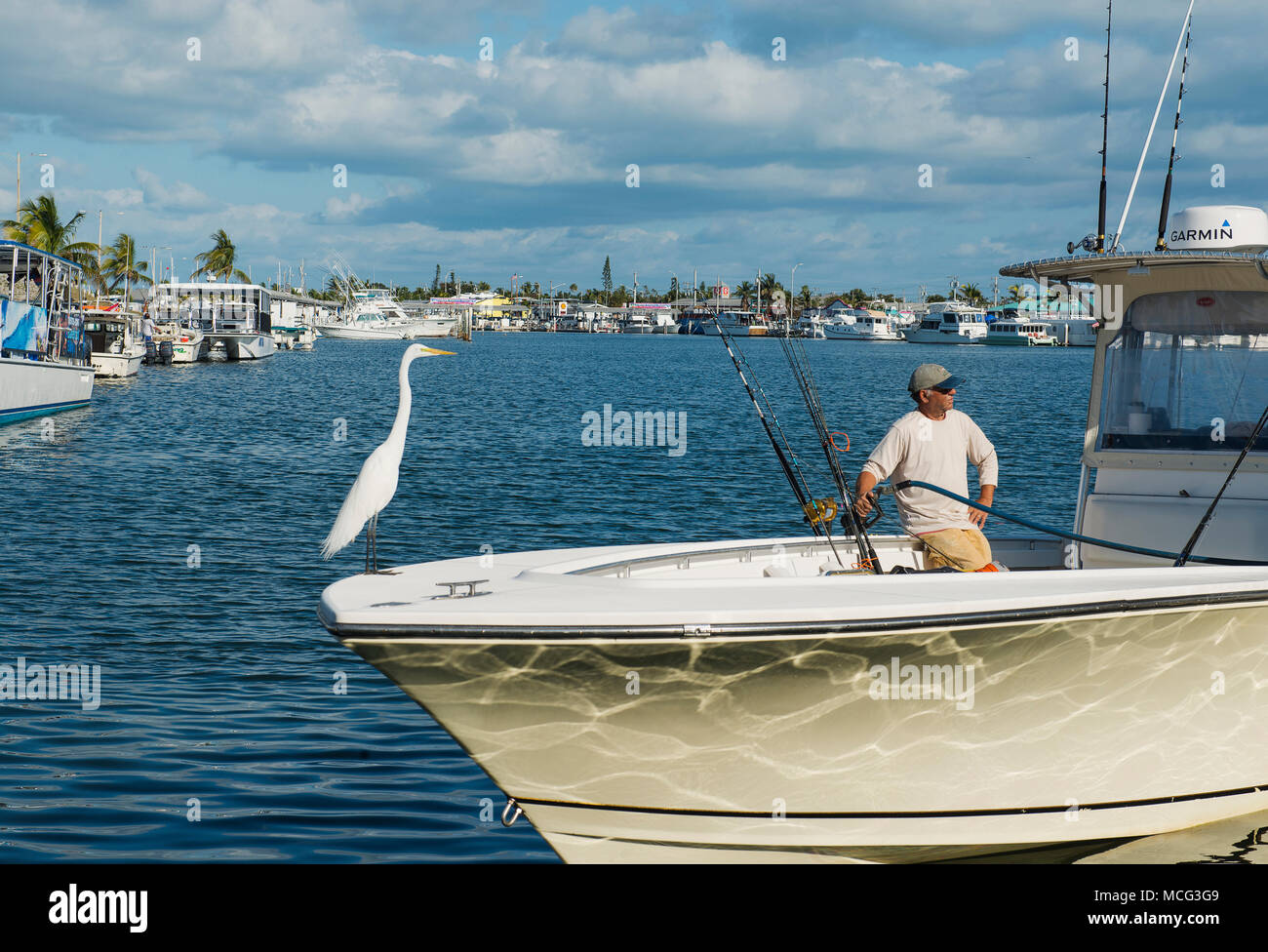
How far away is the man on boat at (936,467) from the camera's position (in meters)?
7.06

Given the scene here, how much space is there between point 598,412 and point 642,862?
35.2 m

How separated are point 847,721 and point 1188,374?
3.73m

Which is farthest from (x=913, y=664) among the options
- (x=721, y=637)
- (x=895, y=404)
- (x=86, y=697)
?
(x=895, y=404)

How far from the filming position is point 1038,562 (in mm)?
8422

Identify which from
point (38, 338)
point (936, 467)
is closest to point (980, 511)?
point (936, 467)

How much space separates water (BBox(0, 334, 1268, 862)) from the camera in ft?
24.5

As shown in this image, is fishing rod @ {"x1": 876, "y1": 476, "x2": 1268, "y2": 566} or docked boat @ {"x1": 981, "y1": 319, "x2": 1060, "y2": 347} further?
docked boat @ {"x1": 981, "y1": 319, "x2": 1060, "y2": 347}

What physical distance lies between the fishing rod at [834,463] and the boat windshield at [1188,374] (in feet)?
6.78

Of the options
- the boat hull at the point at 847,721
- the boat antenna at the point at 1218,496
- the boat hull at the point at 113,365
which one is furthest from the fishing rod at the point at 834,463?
the boat hull at the point at 113,365

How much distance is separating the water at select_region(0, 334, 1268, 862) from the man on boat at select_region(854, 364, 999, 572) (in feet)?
6.47

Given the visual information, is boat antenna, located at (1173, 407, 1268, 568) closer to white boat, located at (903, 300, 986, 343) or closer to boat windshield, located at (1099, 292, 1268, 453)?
boat windshield, located at (1099, 292, 1268, 453)

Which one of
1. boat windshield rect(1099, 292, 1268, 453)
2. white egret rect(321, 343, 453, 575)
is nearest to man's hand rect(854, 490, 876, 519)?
boat windshield rect(1099, 292, 1268, 453)
